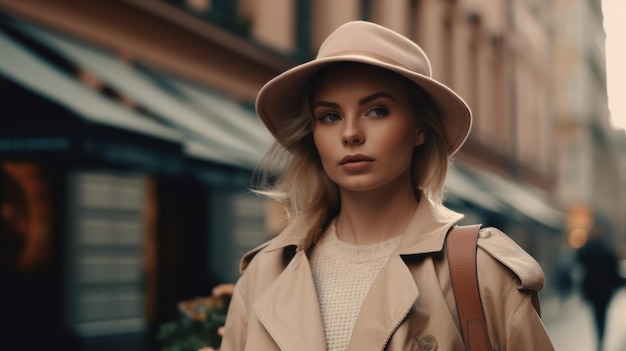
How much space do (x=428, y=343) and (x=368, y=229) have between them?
44 centimetres

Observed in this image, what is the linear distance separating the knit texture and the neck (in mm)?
30

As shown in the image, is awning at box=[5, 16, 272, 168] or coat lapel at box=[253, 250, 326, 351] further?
awning at box=[5, 16, 272, 168]

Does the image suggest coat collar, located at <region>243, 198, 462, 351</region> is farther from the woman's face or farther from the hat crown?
the hat crown

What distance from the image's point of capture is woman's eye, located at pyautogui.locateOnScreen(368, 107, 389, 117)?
7.80 ft

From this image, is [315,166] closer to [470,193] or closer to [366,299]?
[366,299]

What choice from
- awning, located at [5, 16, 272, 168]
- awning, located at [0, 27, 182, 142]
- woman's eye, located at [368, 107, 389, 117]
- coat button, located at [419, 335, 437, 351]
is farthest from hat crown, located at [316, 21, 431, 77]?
awning, located at [5, 16, 272, 168]

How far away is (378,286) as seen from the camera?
2311 mm

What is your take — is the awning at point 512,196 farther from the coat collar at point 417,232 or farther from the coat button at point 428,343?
the coat button at point 428,343

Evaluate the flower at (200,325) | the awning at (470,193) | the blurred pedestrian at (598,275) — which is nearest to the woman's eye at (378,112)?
the flower at (200,325)

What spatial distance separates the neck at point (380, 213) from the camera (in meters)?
2.51

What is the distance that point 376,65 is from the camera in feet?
7.65

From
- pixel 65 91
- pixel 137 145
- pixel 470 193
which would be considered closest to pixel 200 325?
pixel 137 145

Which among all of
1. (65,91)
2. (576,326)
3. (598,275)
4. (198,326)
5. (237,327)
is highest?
(65,91)

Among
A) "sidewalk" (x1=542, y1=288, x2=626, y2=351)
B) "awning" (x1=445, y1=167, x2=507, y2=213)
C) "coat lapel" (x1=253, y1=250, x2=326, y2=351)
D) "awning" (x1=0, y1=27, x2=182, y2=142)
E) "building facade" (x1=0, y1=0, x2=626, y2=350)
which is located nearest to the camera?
"coat lapel" (x1=253, y1=250, x2=326, y2=351)
